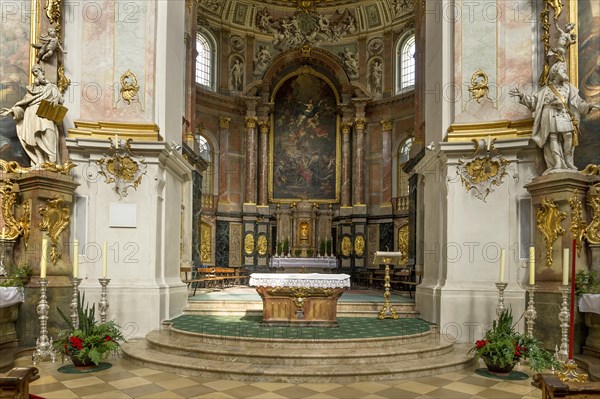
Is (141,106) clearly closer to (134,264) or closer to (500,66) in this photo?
(134,264)

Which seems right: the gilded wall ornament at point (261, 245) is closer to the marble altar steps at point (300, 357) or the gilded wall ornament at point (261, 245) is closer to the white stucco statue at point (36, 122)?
the white stucco statue at point (36, 122)

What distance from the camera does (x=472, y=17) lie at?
1118 cm

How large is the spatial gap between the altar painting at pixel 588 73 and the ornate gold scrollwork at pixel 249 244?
14839mm

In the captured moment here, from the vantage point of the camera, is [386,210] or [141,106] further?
[386,210]

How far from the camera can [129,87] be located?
433 inches

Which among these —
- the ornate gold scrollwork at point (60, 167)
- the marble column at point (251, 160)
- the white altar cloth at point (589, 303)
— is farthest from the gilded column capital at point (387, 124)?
the ornate gold scrollwork at point (60, 167)

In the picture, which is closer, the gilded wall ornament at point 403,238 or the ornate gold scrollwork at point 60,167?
the ornate gold scrollwork at point 60,167

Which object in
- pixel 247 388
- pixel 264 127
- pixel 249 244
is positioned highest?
pixel 264 127

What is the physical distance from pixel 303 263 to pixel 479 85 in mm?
10276

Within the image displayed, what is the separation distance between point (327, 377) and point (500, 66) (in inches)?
274

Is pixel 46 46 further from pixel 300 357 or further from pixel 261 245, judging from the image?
pixel 261 245

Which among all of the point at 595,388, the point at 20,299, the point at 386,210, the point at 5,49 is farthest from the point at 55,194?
the point at 386,210

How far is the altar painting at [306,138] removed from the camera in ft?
80.8

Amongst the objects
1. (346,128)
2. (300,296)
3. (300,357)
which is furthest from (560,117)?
(346,128)
